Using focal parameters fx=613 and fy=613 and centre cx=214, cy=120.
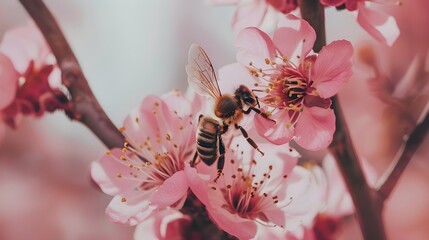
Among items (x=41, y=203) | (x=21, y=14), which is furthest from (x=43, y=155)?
(x=21, y=14)

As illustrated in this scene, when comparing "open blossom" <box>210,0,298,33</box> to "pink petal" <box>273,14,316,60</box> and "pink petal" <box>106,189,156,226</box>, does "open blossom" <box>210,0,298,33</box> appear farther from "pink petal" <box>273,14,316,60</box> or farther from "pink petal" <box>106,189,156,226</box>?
"pink petal" <box>106,189,156,226</box>

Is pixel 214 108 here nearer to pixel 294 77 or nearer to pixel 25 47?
pixel 294 77

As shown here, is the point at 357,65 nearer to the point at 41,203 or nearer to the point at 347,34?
the point at 347,34

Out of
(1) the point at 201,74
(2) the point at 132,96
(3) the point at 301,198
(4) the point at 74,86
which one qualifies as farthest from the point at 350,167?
(2) the point at 132,96

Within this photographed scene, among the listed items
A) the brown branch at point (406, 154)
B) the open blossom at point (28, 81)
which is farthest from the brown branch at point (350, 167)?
the open blossom at point (28, 81)

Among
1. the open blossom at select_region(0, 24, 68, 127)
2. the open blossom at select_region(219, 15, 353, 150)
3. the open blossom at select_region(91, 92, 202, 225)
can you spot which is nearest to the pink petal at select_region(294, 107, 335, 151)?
the open blossom at select_region(219, 15, 353, 150)
